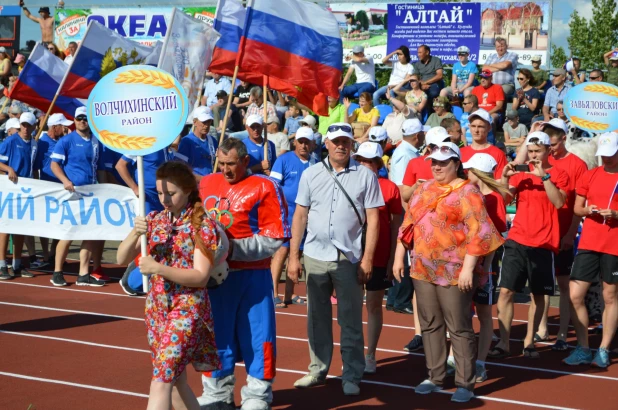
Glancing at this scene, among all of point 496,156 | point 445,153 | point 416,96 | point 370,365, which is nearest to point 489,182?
point 445,153

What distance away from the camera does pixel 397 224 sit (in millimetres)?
8672

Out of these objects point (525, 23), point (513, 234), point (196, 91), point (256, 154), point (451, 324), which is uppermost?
point (525, 23)

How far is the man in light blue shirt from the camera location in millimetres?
10500

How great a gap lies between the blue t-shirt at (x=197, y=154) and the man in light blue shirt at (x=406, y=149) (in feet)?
7.79

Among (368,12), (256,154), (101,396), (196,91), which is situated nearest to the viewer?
(101,396)

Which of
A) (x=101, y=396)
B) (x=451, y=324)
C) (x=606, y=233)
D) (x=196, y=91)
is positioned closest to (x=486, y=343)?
(x=451, y=324)

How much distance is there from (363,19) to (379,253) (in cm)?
1902

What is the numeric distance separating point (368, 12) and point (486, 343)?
19.4 m

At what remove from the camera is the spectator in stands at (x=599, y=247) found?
8.50 metres

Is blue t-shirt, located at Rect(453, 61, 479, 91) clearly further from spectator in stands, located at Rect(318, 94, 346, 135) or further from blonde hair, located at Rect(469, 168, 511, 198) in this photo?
blonde hair, located at Rect(469, 168, 511, 198)

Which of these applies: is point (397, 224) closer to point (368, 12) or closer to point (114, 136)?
point (114, 136)

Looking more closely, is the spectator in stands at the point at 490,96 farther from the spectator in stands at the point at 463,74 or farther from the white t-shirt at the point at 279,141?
the white t-shirt at the point at 279,141

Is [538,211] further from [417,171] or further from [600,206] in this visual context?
[417,171]

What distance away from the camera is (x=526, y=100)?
725 inches
